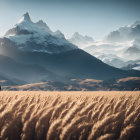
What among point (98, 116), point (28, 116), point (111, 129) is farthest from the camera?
point (98, 116)

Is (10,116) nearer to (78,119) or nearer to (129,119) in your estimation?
(78,119)

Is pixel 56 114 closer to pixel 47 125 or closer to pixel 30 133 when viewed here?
pixel 47 125

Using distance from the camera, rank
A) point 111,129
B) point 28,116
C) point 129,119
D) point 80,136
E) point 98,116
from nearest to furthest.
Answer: point 80,136
point 111,129
point 129,119
point 28,116
point 98,116

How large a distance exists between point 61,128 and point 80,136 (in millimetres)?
625

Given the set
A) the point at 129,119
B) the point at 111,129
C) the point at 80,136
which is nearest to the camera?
the point at 80,136

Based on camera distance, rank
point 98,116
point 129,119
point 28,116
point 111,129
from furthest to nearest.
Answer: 1. point 98,116
2. point 28,116
3. point 129,119
4. point 111,129

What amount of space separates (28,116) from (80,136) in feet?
8.02

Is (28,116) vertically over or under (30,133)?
over

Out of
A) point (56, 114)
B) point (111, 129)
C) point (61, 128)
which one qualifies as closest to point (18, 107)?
point (56, 114)

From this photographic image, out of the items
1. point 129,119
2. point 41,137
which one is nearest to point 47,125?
point 41,137

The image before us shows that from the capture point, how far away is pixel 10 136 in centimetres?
686

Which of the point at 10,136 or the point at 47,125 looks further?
the point at 47,125

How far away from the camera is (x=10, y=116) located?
757 cm

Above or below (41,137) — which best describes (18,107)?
above
